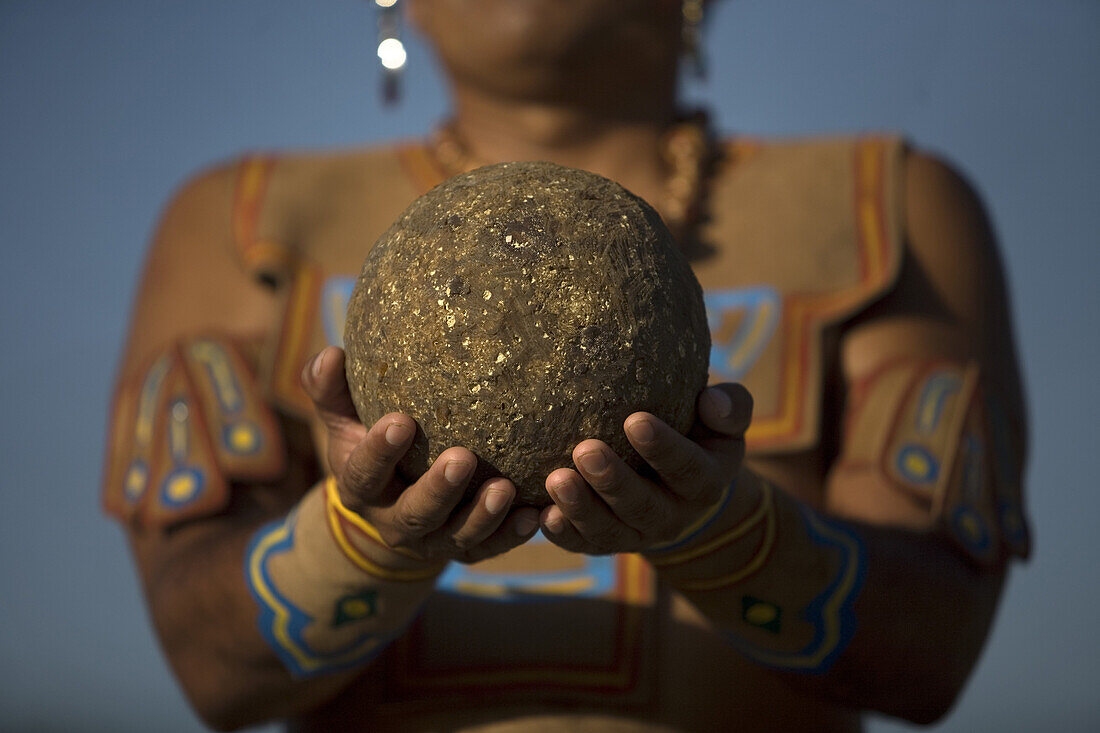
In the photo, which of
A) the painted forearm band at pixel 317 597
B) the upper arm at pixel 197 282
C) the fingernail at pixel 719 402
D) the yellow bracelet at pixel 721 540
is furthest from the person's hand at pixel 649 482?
the upper arm at pixel 197 282

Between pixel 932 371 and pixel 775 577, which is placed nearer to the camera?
pixel 775 577

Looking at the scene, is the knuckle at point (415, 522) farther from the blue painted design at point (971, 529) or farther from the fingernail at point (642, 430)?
the blue painted design at point (971, 529)

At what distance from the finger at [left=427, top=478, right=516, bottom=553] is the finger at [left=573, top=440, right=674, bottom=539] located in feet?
0.35

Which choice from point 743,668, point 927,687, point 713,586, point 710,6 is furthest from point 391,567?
point 710,6

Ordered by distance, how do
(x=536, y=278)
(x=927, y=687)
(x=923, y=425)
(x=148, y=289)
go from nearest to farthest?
(x=536, y=278)
(x=927, y=687)
(x=923, y=425)
(x=148, y=289)

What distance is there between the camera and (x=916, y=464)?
2721mm

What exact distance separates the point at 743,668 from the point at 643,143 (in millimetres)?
1247

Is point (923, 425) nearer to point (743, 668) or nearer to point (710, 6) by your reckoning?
point (743, 668)

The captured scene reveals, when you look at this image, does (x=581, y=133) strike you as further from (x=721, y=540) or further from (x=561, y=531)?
(x=561, y=531)

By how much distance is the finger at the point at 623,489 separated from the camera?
1.72m

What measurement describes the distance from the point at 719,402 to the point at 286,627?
1.01 m

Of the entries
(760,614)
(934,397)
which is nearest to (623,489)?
(760,614)

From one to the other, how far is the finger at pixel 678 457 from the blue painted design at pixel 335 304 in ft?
3.84

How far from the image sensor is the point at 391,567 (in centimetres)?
212
